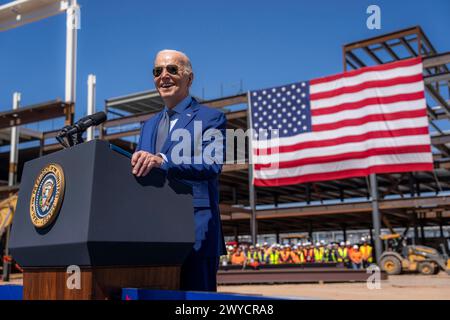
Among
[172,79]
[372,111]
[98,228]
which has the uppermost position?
[372,111]

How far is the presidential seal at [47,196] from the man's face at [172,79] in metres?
0.67

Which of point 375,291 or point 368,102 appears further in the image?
point 368,102

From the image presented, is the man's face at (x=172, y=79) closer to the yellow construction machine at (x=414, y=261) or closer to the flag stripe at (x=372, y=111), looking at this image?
the flag stripe at (x=372, y=111)

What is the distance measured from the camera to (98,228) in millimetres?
1402

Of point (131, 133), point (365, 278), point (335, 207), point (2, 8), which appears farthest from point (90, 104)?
point (365, 278)

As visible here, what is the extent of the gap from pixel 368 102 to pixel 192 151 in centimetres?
1713

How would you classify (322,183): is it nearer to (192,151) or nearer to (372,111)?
(372,111)

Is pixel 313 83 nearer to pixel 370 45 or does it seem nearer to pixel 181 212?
pixel 370 45

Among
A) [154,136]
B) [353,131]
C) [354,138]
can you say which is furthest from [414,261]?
[154,136]

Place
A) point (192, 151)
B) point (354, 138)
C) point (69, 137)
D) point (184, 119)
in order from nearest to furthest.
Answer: point (69, 137), point (192, 151), point (184, 119), point (354, 138)

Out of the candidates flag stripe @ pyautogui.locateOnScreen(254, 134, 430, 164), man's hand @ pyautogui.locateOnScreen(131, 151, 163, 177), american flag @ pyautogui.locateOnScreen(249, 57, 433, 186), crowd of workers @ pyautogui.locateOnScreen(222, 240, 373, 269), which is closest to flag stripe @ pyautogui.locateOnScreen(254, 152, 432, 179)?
american flag @ pyautogui.locateOnScreen(249, 57, 433, 186)

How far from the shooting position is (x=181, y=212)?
1.68m

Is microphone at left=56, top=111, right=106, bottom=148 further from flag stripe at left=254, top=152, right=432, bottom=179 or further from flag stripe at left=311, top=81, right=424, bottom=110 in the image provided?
flag stripe at left=311, top=81, right=424, bottom=110
